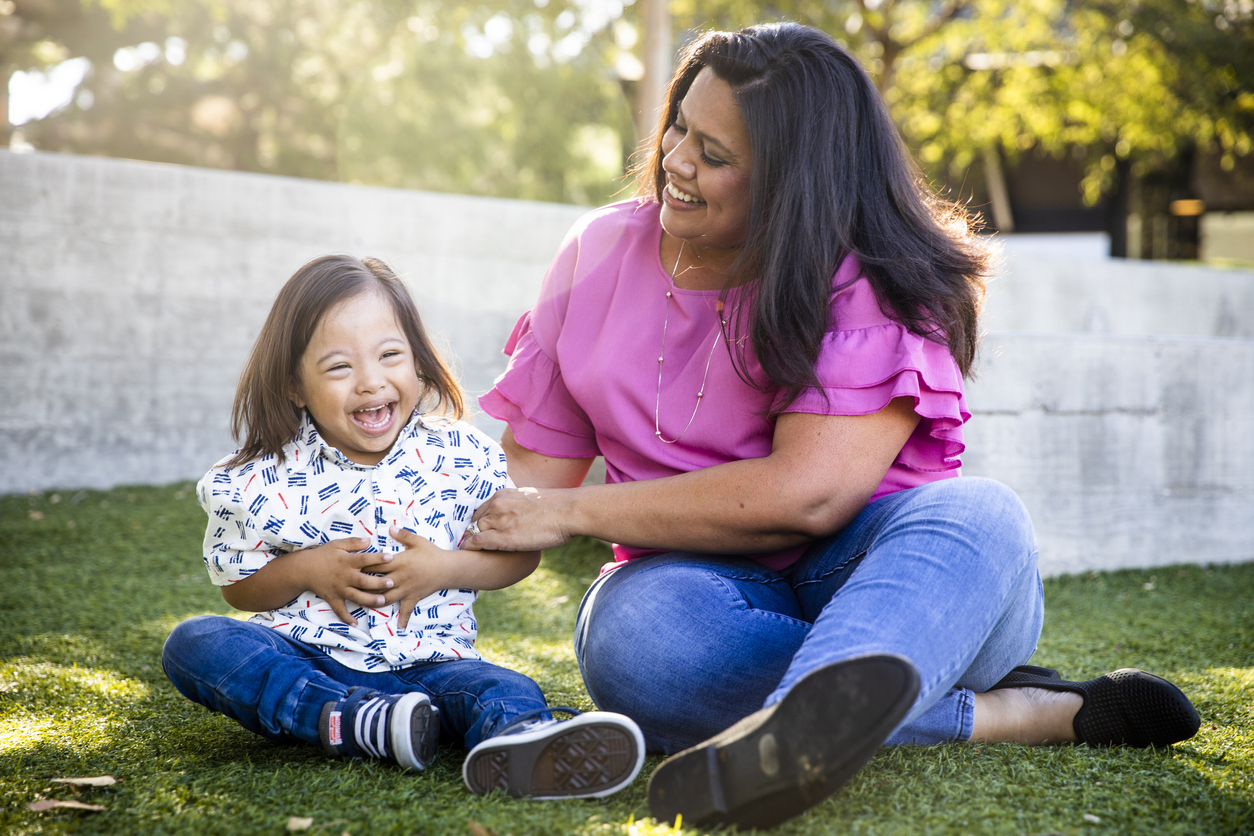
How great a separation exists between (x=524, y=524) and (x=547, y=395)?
1.12 feet

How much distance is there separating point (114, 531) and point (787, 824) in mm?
3050

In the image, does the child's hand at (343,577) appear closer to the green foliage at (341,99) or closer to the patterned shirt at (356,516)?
the patterned shirt at (356,516)

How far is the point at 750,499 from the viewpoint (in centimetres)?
155

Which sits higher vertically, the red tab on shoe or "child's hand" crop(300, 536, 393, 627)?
"child's hand" crop(300, 536, 393, 627)

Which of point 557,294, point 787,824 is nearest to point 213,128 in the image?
point 557,294

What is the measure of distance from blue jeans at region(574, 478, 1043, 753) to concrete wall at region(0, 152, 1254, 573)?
178 centimetres

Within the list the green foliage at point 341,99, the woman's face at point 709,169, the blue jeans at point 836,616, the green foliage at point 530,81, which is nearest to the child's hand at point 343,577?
the blue jeans at point 836,616

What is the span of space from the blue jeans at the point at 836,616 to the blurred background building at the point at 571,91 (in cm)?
921

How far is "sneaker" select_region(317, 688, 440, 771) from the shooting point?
1.43 metres

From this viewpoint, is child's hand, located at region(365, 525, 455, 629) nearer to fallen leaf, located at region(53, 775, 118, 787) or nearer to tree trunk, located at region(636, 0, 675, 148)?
fallen leaf, located at region(53, 775, 118, 787)

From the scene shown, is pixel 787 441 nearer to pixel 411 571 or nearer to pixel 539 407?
pixel 539 407

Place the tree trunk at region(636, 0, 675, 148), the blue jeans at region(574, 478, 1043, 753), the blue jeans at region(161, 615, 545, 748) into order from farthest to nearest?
the tree trunk at region(636, 0, 675, 148) < the blue jeans at region(161, 615, 545, 748) < the blue jeans at region(574, 478, 1043, 753)

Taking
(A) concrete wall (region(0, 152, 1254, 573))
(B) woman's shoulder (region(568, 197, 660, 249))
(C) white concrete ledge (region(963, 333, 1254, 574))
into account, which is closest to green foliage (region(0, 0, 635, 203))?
(A) concrete wall (region(0, 152, 1254, 573))

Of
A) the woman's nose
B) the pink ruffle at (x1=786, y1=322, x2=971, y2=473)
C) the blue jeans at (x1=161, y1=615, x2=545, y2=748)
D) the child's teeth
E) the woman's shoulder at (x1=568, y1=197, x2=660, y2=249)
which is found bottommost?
the blue jeans at (x1=161, y1=615, x2=545, y2=748)
